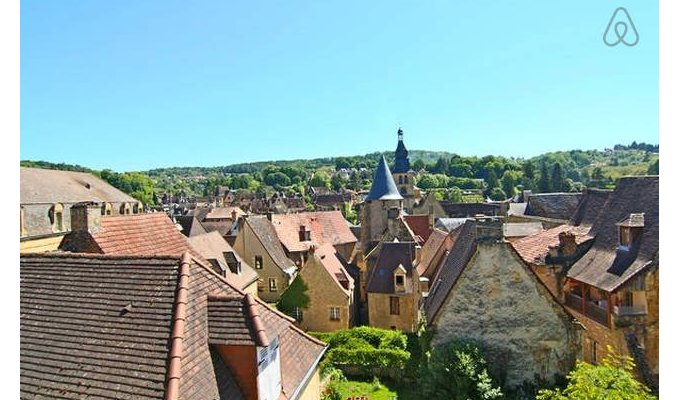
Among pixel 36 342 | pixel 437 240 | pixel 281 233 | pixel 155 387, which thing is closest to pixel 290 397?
pixel 155 387

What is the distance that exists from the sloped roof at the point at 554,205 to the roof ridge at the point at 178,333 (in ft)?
136

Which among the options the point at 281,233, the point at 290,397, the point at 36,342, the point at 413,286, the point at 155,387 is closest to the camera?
the point at 155,387

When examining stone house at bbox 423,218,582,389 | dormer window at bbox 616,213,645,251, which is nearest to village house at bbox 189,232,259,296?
stone house at bbox 423,218,582,389

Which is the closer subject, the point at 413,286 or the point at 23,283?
the point at 23,283

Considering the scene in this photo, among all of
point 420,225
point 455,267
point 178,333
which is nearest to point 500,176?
point 420,225

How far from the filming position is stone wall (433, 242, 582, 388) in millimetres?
14734

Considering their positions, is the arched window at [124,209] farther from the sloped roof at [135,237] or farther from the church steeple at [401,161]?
the church steeple at [401,161]

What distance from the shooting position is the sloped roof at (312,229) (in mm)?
39094

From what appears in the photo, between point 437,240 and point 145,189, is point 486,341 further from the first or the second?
point 145,189

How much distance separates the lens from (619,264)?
574 inches

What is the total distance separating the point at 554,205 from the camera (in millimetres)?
43344

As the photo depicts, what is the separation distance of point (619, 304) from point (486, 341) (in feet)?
14.2

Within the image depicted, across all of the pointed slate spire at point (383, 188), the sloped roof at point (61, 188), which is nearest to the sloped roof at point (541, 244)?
the pointed slate spire at point (383, 188)
